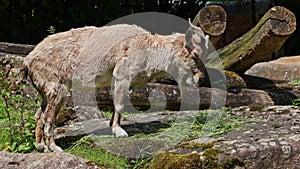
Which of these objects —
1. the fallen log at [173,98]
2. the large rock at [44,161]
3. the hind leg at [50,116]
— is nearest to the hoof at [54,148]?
the hind leg at [50,116]

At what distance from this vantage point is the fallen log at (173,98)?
8016 millimetres

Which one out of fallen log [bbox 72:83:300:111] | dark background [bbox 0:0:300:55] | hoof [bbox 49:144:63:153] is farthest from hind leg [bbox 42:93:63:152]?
dark background [bbox 0:0:300:55]

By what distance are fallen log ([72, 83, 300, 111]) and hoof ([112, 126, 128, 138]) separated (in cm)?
211

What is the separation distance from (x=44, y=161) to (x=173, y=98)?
351 centimetres

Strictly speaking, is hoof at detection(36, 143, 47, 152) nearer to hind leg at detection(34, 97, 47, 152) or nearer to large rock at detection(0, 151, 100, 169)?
hind leg at detection(34, 97, 47, 152)

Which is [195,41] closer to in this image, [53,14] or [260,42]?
[260,42]

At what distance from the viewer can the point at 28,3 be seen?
526 inches

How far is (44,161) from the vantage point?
15.9 ft

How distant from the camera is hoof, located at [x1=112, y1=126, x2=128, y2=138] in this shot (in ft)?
18.9

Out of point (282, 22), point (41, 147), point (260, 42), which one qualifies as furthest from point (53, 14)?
point (41, 147)

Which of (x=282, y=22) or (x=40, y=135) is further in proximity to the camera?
(x=282, y=22)

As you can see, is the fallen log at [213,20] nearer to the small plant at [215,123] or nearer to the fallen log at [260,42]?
the fallen log at [260,42]

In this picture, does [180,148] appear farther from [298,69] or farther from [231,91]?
[298,69]

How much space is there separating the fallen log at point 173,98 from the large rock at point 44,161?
3.11 meters
